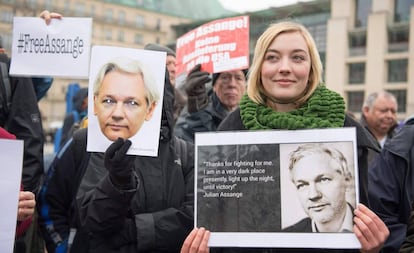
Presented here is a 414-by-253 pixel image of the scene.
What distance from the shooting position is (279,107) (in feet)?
7.43

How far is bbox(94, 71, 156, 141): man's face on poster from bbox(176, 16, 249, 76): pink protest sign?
159cm

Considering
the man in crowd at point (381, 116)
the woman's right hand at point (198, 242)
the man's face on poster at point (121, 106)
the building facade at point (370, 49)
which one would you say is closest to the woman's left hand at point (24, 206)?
the man's face on poster at point (121, 106)

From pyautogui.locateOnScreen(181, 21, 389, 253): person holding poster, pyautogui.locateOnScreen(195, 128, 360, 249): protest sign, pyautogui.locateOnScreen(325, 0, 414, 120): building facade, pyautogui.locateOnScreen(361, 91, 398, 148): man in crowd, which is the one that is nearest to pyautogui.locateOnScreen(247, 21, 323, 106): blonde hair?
pyautogui.locateOnScreen(181, 21, 389, 253): person holding poster

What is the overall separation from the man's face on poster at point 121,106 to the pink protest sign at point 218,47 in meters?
1.59

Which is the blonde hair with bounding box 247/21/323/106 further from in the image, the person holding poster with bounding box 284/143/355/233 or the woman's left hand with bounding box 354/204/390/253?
the woman's left hand with bounding box 354/204/390/253

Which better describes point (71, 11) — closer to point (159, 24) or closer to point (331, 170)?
point (159, 24)

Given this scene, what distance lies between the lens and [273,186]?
6.51 ft

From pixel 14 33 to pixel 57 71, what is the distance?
0.37 meters

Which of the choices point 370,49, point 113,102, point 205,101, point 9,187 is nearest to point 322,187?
point 113,102

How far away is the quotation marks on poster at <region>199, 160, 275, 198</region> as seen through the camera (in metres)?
2.01

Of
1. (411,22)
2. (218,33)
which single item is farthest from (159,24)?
(218,33)

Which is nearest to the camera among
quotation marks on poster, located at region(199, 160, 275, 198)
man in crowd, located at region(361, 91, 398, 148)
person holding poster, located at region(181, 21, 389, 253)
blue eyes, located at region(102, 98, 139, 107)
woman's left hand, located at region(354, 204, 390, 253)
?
woman's left hand, located at region(354, 204, 390, 253)

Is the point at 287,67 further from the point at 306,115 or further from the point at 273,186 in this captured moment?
the point at 273,186

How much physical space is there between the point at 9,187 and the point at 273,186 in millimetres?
1111
